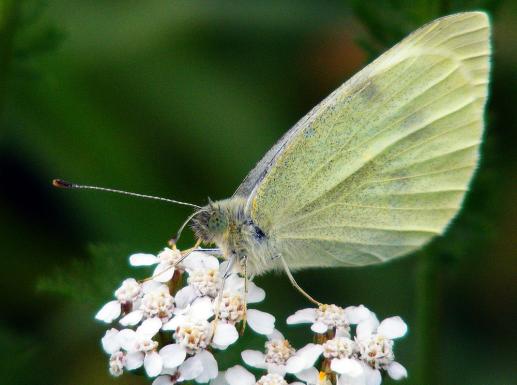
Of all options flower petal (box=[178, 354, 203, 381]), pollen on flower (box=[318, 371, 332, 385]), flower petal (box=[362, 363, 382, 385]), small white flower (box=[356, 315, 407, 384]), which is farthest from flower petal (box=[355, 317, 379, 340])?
flower petal (box=[178, 354, 203, 381])

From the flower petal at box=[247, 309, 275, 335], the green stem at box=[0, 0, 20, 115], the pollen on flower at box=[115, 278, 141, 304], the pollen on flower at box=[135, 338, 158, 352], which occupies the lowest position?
the flower petal at box=[247, 309, 275, 335]

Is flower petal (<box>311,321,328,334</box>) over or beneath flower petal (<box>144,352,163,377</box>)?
beneath

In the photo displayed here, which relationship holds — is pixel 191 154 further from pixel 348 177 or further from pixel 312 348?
pixel 312 348

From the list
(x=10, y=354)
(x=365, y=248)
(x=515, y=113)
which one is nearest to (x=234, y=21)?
(x=515, y=113)

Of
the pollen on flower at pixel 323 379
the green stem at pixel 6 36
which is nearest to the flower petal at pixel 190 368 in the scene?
the pollen on flower at pixel 323 379

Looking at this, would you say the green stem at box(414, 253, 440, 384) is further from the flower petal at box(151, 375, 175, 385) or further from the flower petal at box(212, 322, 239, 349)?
the flower petal at box(151, 375, 175, 385)

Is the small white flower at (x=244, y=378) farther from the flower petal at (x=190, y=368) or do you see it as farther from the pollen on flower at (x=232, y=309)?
the pollen on flower at (x=232, y=309)
